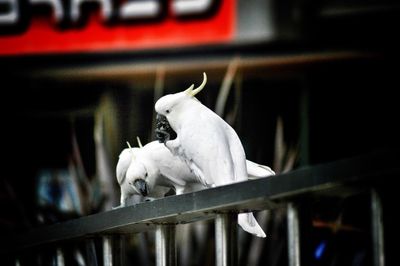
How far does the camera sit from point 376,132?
683 centimetres

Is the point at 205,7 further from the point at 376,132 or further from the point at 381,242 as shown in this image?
the point at 381,242

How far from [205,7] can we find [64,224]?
4771mm

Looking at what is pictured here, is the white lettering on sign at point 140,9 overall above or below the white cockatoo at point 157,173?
above

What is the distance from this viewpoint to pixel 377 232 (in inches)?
69.4

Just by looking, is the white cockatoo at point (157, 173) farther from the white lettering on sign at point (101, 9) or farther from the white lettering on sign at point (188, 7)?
the white lettering on sign at point (101, 9)

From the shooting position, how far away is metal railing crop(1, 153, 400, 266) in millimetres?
1772

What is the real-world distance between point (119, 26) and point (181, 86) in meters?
0.66

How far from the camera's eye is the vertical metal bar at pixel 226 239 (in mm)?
2240

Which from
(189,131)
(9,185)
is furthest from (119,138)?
Result: (189,131)

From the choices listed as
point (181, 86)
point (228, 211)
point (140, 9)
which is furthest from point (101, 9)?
point (228, 211)

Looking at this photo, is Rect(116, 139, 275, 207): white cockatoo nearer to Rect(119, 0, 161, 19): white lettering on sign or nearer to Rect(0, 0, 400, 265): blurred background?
Rect(0, 0, 400, 265): blurred background

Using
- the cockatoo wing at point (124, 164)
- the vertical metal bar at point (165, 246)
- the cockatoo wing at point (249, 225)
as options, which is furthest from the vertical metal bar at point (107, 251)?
the cockatoo wing at point (124, 164)

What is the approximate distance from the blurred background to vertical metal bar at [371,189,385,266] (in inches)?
185

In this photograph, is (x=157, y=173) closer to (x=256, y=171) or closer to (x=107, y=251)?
(x=256, y=171)
